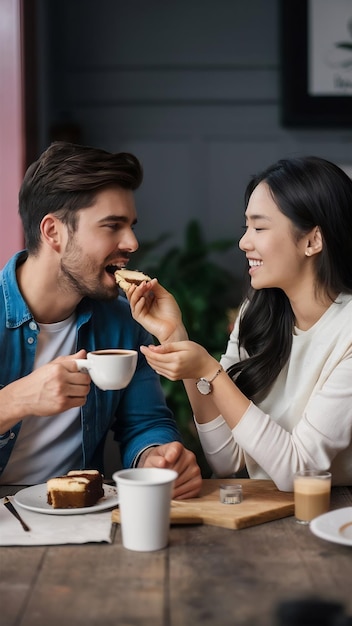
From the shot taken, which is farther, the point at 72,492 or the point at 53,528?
the point at 72,492

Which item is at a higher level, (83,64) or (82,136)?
(83,64)

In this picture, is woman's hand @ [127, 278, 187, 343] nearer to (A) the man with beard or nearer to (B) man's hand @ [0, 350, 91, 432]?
(A) the man with beard

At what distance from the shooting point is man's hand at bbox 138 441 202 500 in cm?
184

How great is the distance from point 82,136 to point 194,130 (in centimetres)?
58

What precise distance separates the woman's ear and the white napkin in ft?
2.96

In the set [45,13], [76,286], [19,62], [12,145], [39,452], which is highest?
[45,13]

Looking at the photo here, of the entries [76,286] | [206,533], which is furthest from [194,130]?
[206,533]

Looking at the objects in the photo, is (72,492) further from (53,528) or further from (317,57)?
(317,57)

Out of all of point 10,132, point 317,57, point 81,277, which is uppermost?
point 317,57

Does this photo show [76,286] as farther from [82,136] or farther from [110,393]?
[82,136]

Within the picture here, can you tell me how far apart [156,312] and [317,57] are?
2510 millimetres

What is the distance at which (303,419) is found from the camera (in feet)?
6.44

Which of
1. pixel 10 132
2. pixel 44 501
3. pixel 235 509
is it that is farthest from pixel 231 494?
pixel 10 132

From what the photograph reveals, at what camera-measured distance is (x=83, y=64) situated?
4430 millimetres
